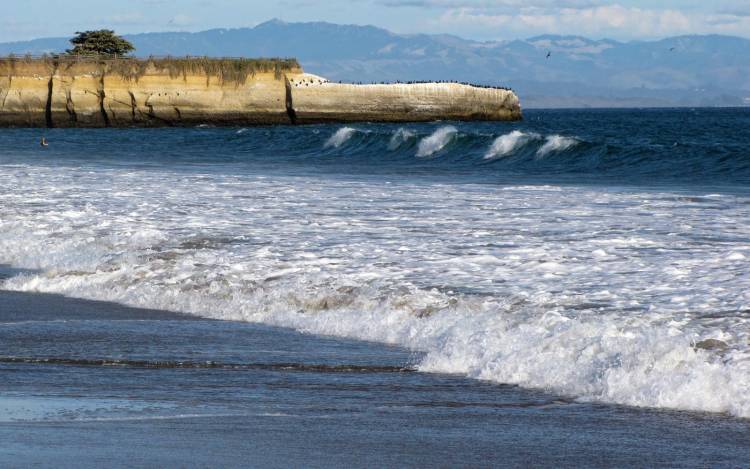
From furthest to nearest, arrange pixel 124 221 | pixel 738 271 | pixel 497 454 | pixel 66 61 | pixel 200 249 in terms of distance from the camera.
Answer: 1. pixel 66 61
2. pixel 124 221
3. pixel 200 249
4. pixel 738 271
5. pixel 497 454

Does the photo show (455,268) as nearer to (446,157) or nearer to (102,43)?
(446,157)

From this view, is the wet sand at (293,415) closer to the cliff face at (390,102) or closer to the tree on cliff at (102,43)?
the cliff face at (390,102)

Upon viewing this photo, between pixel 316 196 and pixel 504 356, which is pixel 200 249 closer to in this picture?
pixel 504 356

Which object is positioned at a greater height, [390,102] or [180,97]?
[390,102]

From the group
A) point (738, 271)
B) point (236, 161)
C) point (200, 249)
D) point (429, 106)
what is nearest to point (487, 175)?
point (236, 161)

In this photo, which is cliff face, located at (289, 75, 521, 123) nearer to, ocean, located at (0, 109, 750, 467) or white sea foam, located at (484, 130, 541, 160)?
white sea foam, located at (484, 130, 541, 160)

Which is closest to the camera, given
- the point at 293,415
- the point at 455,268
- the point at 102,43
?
the point at 293,415

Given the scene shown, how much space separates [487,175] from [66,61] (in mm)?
49626

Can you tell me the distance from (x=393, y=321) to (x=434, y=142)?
3370cm

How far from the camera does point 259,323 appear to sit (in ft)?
31.0

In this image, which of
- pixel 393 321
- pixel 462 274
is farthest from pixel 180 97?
pixel 393 321

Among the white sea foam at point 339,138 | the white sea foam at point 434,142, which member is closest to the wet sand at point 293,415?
the white sea foam at point 434,142

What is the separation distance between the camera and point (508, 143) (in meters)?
39.4

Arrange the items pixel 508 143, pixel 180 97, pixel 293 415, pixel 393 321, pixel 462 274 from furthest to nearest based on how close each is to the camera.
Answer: pixel 180 97, pixel 508 143, pixel 462 274, pixel 393 321, pixel 293 415
